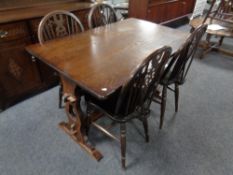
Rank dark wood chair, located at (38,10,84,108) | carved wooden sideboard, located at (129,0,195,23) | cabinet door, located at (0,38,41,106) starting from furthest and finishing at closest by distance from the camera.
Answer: carved wooden sideboard, located at (129,0,195,23)
cabinet door, located at (0,38,41,106)
dark wood chair, located at (38,10,84,108)

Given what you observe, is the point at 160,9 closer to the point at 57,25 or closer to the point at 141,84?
the point at 57,25

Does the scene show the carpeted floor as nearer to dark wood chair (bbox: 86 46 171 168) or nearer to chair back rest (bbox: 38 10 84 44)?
dark wood chair (bbox: 86 46 171 168)

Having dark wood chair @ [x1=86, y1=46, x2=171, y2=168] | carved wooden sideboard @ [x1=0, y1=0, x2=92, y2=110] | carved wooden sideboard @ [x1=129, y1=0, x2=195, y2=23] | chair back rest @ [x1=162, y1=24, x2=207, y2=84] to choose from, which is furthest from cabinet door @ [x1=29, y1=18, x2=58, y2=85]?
carved wooden sideboard @ [x1=129, y1=0, x2=195, y2=23]

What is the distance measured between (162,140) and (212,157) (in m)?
0.43

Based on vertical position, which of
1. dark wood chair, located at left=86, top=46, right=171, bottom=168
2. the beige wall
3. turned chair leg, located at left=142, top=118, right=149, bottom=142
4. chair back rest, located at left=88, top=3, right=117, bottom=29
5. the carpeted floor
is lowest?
the carpeted floor

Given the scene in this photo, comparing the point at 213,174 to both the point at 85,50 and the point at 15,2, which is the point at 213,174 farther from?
the point at 15,2

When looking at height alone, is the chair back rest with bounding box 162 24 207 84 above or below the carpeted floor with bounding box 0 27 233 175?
above

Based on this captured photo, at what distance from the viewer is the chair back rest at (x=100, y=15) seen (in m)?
1.96

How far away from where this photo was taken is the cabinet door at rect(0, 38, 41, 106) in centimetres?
178

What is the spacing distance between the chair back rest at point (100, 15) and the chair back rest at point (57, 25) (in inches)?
7.6

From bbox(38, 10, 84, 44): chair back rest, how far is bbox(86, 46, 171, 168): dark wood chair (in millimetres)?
795

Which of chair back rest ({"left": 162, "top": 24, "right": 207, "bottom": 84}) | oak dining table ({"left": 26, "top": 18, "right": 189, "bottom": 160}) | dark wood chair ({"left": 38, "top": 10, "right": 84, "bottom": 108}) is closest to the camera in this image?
oak dining table ({"left": 26, "top": 18, "right": 189, "bottom": 160})

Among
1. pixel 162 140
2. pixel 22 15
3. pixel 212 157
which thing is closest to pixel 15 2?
pixel 22 15

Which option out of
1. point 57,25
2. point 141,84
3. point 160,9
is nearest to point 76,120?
point 141,84
